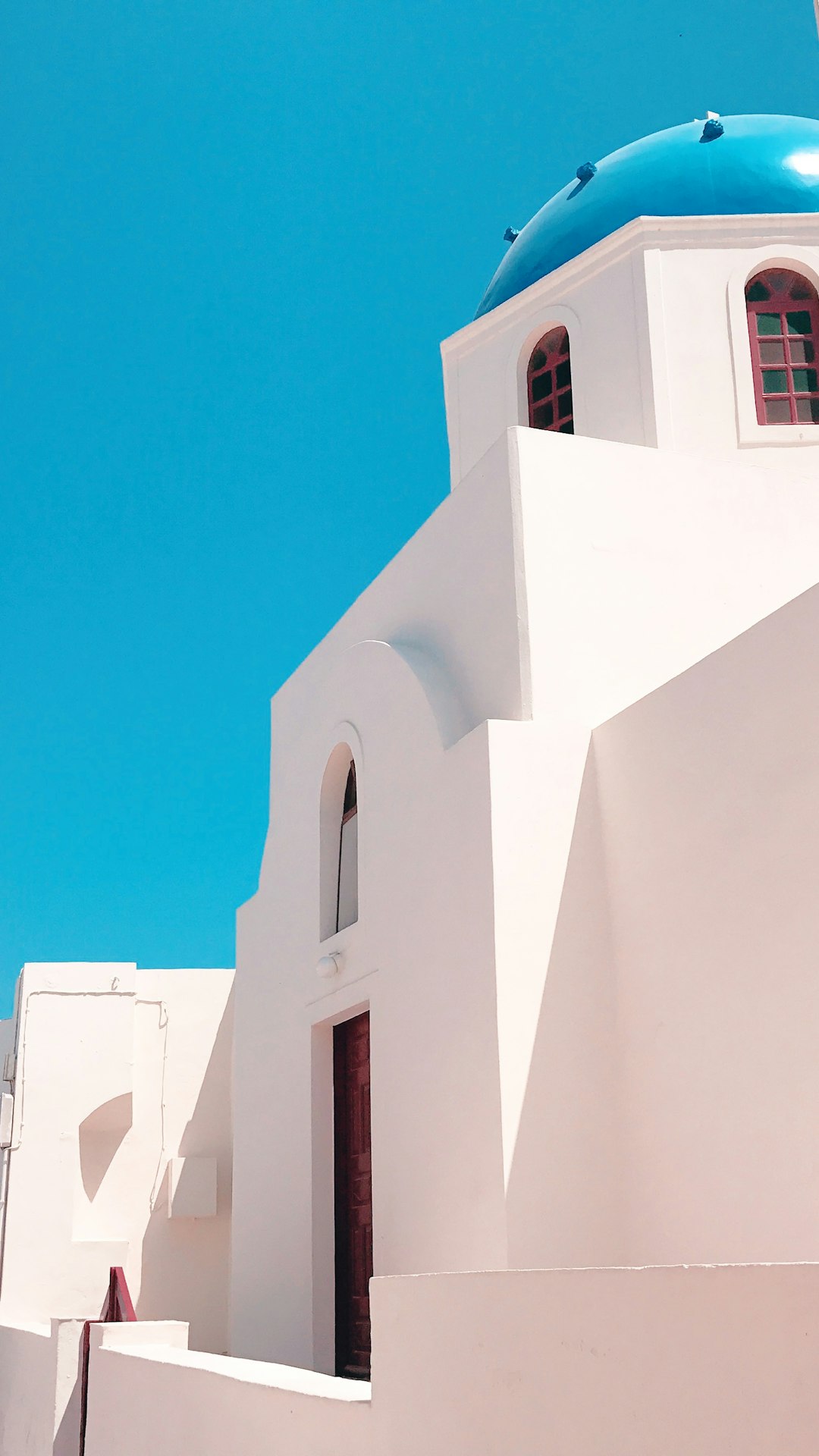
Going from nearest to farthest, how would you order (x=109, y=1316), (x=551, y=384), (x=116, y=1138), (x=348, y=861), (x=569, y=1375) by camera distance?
(x=569, y=1375), (x=109, y=1316), (x=348, y=861), (x=551, y=384), (x=116, y=1138)

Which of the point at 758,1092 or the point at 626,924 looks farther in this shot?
the point at 626,924

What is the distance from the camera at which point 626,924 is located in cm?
601

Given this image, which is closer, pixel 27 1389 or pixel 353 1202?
pixel 353 1202

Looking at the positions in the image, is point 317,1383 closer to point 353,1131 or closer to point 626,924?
point 626,924

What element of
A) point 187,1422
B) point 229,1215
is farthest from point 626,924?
point 229,1215

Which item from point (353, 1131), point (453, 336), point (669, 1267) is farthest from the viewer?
point (453, 336)

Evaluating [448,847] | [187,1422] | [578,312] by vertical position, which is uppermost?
[578,312]

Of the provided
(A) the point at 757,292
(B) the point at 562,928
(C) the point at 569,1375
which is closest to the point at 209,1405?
(B) the point at 562,928

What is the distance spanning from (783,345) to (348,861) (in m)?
4.12

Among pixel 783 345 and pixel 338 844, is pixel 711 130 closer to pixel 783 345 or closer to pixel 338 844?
pixel 783 345

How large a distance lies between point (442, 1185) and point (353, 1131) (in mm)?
1707

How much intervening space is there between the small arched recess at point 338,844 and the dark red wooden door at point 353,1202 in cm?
68

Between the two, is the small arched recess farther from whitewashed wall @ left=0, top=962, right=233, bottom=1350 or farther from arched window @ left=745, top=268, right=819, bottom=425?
whitewashed wall @ left=0, top=962, right=233, bottom=1350

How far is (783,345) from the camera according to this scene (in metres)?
8.66
